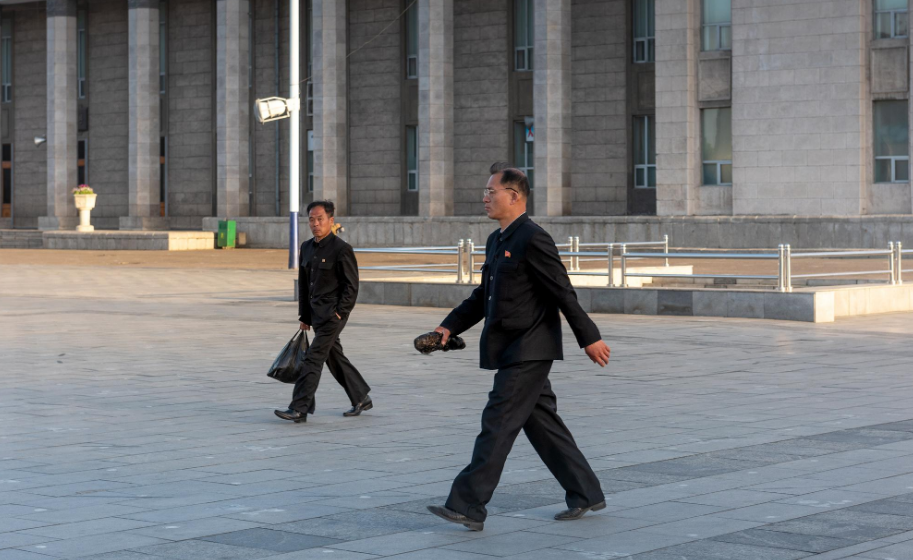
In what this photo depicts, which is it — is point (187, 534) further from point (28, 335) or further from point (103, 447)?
point (28, 335)

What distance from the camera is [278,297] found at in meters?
24.6

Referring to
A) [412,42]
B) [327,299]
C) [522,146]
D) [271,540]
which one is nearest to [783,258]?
[327,299]

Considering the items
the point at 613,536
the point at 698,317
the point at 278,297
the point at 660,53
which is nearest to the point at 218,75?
the point at 660,53

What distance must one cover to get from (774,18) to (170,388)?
28.1 metres

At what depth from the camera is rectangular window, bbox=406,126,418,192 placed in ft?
163

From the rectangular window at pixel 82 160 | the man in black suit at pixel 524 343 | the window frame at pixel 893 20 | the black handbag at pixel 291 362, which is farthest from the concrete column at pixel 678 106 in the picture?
the man in black suit at pixel 524 343

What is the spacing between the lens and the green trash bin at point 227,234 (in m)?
47.6

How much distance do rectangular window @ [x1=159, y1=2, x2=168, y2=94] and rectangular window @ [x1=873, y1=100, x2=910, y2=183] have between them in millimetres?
30987

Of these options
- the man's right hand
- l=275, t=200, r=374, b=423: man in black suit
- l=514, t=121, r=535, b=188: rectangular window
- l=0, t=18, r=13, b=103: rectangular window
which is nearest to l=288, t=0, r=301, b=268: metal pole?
l=514, t=121, r=535, b=188: rectangular window

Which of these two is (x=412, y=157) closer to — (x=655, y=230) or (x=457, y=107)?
(x=457, y=107)

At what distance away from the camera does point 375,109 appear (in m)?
50.0

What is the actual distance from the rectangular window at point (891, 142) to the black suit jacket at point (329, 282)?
28.4m

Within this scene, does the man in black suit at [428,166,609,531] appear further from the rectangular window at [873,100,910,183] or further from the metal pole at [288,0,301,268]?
the rectangular window at [873,100,910,183]

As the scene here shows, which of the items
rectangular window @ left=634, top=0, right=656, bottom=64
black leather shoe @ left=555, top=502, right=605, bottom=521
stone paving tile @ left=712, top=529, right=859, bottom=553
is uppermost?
rectangular window @ left=634, top=0, right=656, bottom=64
